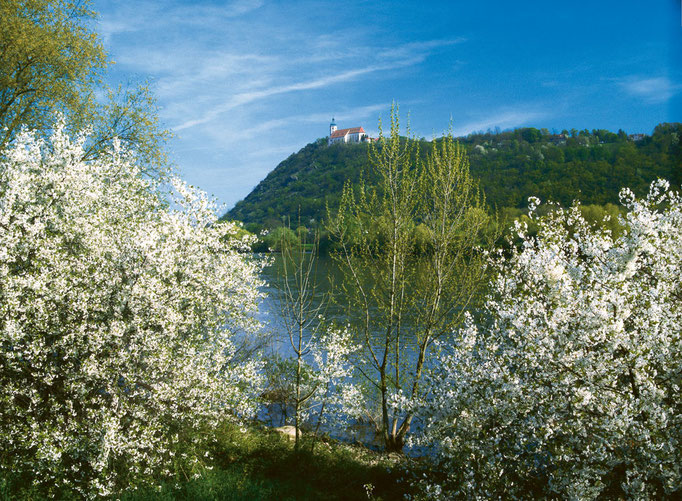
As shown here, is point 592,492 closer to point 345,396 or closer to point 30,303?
point 345,396

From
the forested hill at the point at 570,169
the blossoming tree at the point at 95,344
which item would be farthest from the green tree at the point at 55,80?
the forested hill at the point at 570,169

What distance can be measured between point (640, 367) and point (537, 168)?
75.6 metres

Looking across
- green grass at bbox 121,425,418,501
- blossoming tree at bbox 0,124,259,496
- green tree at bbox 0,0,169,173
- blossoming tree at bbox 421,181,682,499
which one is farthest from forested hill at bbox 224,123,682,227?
blossoming tree at bbox 421,181,682,499

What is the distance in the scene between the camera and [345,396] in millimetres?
12523

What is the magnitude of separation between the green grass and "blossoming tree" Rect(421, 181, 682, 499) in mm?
2284

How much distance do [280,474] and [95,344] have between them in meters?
5.26

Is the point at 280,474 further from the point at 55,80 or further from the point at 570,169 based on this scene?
the point at 570,169

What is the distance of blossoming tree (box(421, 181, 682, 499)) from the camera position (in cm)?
543

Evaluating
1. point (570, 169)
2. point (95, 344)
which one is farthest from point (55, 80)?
point (570, 169)

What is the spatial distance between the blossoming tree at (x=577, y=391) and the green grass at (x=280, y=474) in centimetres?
228

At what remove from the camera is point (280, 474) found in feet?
32.6

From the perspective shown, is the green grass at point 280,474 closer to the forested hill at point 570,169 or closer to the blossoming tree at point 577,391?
the blossoming tree at point 577,391

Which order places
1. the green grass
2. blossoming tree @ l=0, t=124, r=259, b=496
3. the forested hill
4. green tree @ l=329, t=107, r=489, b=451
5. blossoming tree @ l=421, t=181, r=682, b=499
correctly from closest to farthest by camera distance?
blossoming tree @ l=421, t=181, r=682, b=499, blossoming tree @ l=0, t=124, r=259, b=496, the green grass, green tree @ l=329, t=107, r=489, b=451, the forested hill

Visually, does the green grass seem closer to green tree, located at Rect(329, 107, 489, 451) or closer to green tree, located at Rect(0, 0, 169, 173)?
green tree, located at Rect(329, 107, 489, 451)
